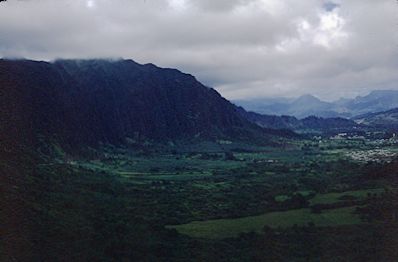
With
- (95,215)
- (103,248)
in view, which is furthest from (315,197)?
(103,248)

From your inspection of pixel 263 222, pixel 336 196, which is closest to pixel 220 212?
pixel 263 222

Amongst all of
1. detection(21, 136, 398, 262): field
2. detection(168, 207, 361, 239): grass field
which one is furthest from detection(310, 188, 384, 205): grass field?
detection(168, 207, 361, 239): grass field

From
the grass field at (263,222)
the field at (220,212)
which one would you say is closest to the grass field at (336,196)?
the field at (220,212)

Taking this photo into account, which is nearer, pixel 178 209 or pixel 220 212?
pixel 220 212

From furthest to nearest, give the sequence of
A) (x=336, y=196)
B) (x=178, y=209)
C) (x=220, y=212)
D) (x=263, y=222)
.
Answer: (x=336, y=196) → (x=178, y=209) → (x=220, y=212) → (x=263, y=222)

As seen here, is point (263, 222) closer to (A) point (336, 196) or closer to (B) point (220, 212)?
(B) point (220, 212)

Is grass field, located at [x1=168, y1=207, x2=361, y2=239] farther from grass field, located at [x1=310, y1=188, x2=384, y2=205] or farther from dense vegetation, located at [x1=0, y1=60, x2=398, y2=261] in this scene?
grass field, located at [x1=310, y1=188, x2=384, y2=205]

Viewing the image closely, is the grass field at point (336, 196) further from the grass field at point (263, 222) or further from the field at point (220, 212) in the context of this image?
the grass field at point (263, 222)

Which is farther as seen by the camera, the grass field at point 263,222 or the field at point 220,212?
the grass field at point 263,222
